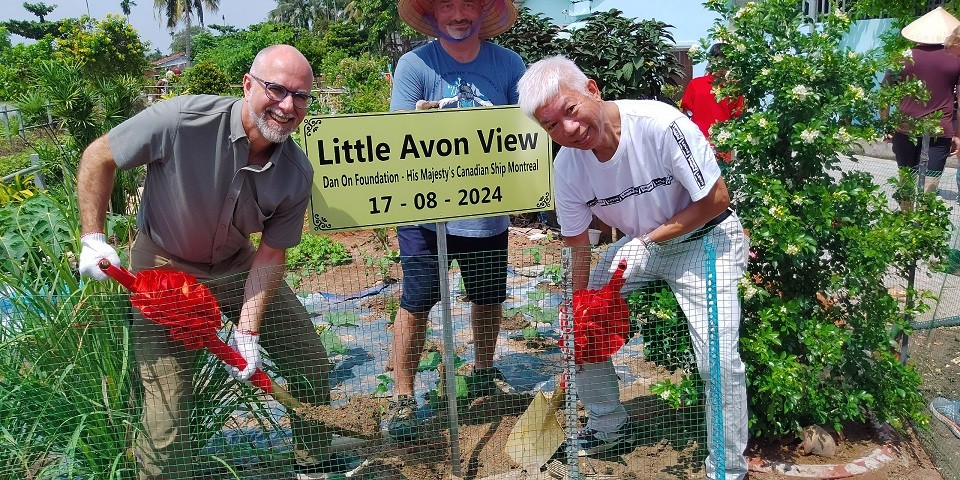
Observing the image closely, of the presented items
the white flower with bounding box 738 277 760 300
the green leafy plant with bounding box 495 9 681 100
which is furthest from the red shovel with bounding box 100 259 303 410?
the green leafy plant with bounding box 495 9 681 100

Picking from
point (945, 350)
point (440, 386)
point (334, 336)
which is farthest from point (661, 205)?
point (945, 350)

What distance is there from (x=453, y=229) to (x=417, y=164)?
60cm

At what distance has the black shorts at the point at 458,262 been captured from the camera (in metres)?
3.27

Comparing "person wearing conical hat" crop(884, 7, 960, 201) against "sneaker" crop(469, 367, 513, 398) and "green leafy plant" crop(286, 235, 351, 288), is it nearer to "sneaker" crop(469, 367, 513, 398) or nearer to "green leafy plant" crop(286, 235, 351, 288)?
"sneaker" crop(469, 367, 513, 398)

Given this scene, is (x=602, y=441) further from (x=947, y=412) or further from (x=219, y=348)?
(x=947, y=412)

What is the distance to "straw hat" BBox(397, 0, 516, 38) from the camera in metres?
3.46

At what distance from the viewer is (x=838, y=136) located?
2896mm

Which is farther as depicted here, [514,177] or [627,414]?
[627,414]

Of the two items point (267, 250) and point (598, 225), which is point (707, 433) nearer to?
point (267, 250)

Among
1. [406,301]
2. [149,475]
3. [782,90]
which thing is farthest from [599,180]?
[149,475]

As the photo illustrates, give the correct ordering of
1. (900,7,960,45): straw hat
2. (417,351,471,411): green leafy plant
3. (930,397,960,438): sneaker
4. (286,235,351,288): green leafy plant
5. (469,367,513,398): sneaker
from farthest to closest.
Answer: (286,235,351,288): green leafy plant < (900,7,960,45): straw hat < (469,367,513,398): sneaker < (930,397,960,438): sneaker < (417,351,471,411): green leafy plant

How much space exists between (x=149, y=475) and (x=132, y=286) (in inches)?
26.1

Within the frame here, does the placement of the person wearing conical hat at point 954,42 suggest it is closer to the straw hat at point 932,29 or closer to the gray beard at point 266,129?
the straw hat at point 932,29

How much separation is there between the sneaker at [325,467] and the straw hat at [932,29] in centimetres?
522
